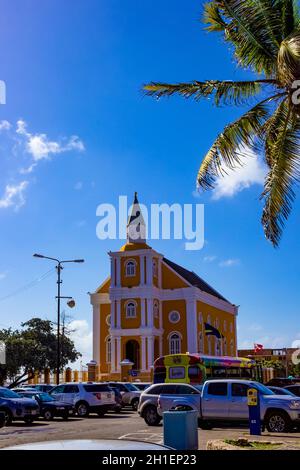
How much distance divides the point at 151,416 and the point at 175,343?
122 feet

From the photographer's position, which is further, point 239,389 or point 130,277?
point 130,277

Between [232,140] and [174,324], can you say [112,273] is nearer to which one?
[174,324]

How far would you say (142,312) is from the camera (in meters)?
57.3

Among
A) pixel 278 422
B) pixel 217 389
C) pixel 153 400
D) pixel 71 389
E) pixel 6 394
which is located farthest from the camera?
pixel 71 389

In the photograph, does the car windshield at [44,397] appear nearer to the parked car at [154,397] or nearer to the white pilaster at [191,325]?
the parked car at [154,397]

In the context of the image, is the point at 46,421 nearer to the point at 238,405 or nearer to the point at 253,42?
the point at 238,405

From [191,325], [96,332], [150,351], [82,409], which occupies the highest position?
[191,325]

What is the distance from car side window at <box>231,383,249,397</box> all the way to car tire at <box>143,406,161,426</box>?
142 inches

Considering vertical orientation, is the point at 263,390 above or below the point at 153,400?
above

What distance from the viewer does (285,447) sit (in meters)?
11.5

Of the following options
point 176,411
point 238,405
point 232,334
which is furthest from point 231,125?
point 232,334

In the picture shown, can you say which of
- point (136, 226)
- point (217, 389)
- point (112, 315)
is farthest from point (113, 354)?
point (217, 389)

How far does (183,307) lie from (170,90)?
46044 millimetres

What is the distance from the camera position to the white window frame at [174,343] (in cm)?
5916
